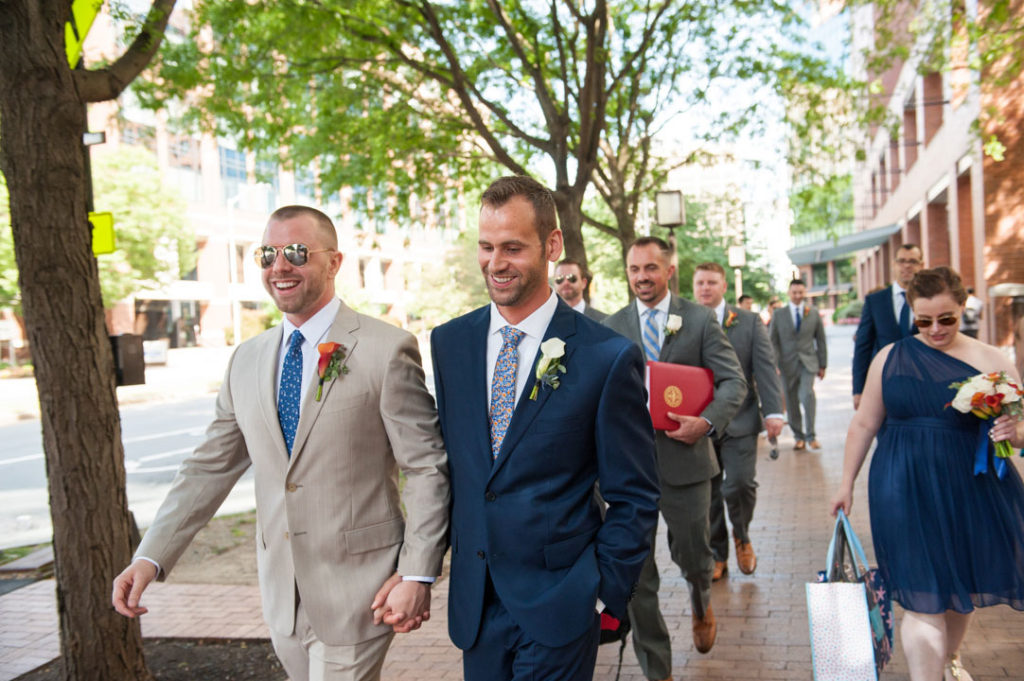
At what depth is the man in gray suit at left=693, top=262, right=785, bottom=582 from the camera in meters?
6.80

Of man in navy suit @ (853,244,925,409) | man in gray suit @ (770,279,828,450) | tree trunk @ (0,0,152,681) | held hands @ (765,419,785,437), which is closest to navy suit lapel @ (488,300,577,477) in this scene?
tree trunk @ (0,0,152,681)

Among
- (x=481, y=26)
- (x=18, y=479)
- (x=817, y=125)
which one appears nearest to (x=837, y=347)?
(x=817, y=125)

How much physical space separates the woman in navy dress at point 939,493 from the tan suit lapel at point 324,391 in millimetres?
2652

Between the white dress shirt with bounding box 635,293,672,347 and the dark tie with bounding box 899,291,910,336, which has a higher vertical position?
the white dress shirt with bounding box 635,293,672,347

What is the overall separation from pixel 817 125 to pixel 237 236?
48096 mm

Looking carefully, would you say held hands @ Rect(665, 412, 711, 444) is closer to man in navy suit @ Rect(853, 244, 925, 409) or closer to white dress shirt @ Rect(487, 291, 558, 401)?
white dress shirt @ Rect(487, 291, 558, 401)

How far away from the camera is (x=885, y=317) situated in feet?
23.1

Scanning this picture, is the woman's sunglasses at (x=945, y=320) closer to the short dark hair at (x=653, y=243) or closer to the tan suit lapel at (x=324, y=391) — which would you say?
the short dark hair at (x=653, y=243)

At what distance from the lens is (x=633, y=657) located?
207 inches

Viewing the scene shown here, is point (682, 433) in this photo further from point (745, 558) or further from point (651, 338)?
point (745, 558)

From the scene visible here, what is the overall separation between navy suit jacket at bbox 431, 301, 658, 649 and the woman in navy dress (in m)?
1.92

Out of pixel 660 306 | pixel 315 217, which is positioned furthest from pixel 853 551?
pixel 315 217

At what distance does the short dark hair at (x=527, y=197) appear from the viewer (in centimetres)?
283

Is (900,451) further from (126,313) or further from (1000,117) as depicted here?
(126,313)
